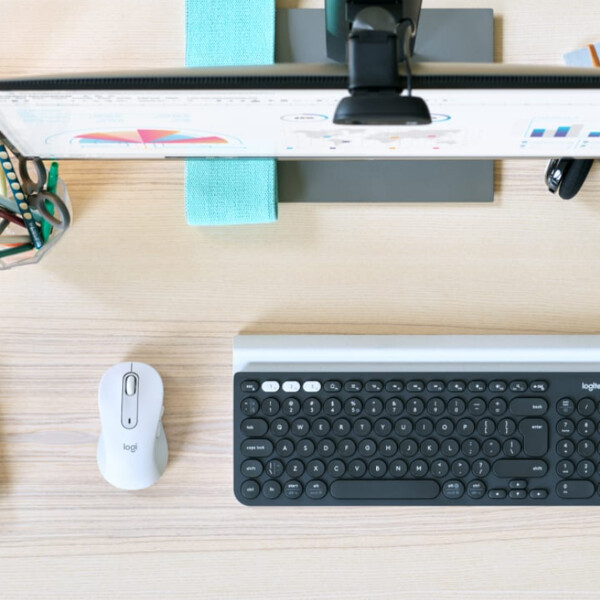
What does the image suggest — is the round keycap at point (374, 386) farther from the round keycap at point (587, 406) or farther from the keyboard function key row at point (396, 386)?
the round keycap at point (587, 406)

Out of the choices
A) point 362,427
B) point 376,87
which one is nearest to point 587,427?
point 362,427

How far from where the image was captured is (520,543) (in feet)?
2.39

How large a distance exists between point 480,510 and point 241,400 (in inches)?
11.1

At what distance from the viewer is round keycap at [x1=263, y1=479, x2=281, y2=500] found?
69 cm

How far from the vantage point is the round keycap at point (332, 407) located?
2.27ft

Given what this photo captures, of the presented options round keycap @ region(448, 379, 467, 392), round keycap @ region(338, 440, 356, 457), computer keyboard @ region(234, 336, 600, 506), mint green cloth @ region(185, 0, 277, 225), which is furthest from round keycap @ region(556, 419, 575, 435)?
mint green cloth @ region(185, 0, 277, 225)

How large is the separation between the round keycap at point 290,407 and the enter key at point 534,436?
0.23m

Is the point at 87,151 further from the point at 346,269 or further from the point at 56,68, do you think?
the point at 346,269

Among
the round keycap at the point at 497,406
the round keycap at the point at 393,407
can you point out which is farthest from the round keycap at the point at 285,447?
the round keycap at the point at 497,406

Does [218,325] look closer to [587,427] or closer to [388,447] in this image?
[388,447]

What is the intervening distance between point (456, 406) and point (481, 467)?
0.22 ft

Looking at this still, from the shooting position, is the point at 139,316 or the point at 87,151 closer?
the point at 87,151

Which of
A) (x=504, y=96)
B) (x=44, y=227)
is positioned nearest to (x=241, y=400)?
(x=44, y=227)

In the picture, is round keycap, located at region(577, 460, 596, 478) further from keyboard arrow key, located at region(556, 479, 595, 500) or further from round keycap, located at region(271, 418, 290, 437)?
round keycap, located at region(271, 418, 290, 437)
